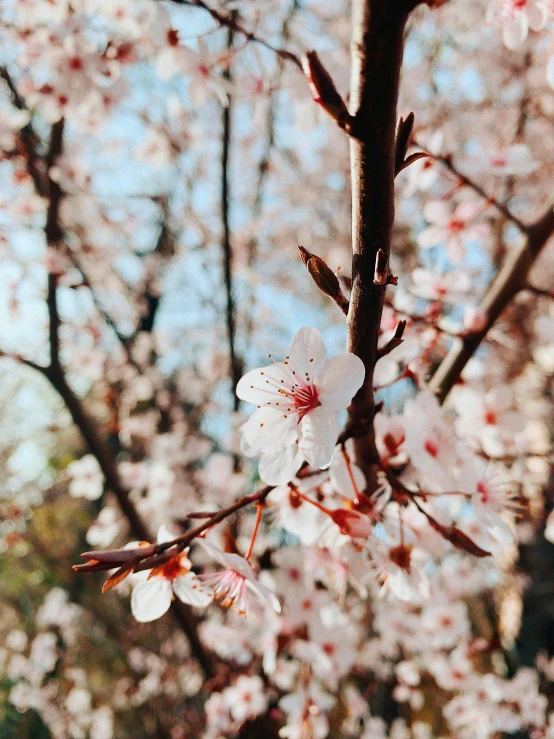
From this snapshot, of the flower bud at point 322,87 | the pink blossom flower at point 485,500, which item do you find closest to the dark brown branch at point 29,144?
the flower bud at point 322,87

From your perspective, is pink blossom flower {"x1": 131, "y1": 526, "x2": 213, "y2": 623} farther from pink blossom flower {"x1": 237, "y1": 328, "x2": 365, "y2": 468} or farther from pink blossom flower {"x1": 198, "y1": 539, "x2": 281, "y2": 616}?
pink blossom flower {"x1": 237, "y1": 328, "x2": 365, "y2": 468}

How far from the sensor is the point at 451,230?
1.59 meters

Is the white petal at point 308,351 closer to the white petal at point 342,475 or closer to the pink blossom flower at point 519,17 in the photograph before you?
the white petal at point 342,475

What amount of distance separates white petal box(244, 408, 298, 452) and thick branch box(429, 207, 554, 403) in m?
0.54

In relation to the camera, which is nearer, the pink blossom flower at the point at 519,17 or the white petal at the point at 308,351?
the white petal at the point at 308,351

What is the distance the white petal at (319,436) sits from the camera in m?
0.69

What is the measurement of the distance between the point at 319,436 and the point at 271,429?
12 centimetres

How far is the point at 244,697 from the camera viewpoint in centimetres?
253

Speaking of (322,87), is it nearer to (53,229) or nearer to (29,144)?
(53,229)

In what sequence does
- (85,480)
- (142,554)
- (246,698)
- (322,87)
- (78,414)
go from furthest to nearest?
(85,480) < (246,698) < (78,414) < (142,554) < (322,87)

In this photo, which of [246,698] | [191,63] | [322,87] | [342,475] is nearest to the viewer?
[322,87]

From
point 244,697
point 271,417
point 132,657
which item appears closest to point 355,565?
point 271,417

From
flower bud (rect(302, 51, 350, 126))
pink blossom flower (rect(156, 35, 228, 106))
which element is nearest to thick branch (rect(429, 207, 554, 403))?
flower bud (rect(302, 51, 350, 126))

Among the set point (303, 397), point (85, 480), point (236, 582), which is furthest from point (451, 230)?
point (85, 480)
